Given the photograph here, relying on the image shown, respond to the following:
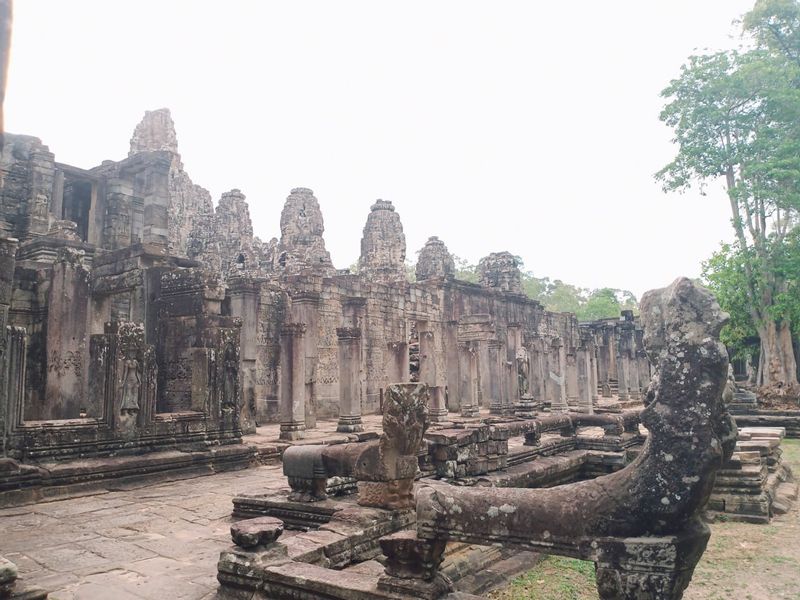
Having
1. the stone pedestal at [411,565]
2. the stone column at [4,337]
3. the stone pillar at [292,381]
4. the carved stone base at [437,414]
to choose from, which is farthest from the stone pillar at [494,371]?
the stone pedestal at [411,565]

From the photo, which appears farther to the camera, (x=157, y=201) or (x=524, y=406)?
(x=157, y=201)

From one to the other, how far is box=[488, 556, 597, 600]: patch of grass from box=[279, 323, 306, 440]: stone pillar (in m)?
7.28

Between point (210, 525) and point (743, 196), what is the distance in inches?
995

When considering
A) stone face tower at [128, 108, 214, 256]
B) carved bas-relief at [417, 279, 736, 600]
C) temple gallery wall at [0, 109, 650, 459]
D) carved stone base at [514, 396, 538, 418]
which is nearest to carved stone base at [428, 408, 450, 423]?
temple gallery wall at [0, 109, 650, 459]

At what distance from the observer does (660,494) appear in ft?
10.1

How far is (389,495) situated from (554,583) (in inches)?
70.5

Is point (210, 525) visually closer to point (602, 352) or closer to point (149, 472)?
point (149, 472)

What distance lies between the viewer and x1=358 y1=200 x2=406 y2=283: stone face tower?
2625 centimetres

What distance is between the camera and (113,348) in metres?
8.69

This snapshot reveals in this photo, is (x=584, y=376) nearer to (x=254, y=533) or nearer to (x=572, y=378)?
(x=572, y=378)

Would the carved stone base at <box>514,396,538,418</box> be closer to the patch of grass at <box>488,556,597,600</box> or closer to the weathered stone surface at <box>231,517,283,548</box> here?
the patch of grass at <box>488,556,597,600</box>

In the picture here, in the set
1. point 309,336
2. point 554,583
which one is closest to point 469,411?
point 309,336

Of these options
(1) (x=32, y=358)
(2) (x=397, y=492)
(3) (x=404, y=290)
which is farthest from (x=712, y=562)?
(3) (x=404, y=290)

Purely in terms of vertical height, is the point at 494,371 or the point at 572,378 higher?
the point at 494,371
